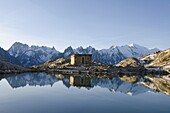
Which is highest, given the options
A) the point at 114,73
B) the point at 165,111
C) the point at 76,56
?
the point at 76,56

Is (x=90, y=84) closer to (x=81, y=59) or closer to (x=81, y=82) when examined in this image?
(x=81, y=82)

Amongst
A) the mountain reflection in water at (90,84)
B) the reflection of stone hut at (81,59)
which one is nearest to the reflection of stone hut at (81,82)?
the mountain reflection in water at (90,84)

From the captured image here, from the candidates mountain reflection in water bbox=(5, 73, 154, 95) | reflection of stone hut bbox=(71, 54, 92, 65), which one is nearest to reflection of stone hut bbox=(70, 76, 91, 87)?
mountain reflection in water bbox=(5, 73, 154, 95)

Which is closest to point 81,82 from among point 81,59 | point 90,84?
point 90,84

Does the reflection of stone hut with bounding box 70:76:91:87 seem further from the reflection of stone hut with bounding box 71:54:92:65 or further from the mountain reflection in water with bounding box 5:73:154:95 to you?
the reflection of stone hut with bounding box 71:54:92:65

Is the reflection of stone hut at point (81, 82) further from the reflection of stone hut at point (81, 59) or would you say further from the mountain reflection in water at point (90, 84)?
the reflection of stone hut at point (81, 59)

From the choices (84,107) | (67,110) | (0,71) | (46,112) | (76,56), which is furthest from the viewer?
(76,56)

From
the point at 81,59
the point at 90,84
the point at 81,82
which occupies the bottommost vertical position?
the point at 90,84

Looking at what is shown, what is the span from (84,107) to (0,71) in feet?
249

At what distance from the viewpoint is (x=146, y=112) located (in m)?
34.3

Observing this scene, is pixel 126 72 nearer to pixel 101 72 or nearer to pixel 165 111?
pixel 101 72

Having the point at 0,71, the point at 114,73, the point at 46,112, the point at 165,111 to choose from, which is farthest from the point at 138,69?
the point at 46,112

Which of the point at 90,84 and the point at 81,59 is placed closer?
the point at 90,84

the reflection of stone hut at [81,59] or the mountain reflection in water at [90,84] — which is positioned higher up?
the reflection of stone hut at [81,59]
